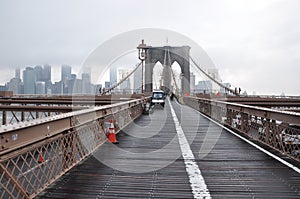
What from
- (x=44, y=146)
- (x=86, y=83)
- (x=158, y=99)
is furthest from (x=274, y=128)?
(x=86, y=83)

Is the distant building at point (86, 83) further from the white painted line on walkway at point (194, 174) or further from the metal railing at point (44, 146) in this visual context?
the white painted line on walkway at point (194, 174)

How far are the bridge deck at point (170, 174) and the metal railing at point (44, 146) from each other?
0.83 ft

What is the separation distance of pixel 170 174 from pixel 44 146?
1877 millimetres

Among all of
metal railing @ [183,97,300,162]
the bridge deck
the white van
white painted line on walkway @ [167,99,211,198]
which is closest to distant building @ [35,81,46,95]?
the white van

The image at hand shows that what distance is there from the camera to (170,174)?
15.9 ft

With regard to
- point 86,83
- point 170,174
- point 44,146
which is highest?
point 86,83

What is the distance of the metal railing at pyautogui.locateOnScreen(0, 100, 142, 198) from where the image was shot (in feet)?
10.9

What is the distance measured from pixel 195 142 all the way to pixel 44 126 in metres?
4.77

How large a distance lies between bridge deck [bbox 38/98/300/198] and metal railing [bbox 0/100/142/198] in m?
0.25

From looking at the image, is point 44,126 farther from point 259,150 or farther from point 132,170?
point 259,150

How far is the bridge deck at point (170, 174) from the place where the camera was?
399 centimetres

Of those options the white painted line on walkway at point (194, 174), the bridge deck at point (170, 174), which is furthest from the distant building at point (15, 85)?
the white painted line on walkway at point (194, 174)

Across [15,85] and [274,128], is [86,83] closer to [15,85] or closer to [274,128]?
[15,85]

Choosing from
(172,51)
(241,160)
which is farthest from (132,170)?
(172,51)
